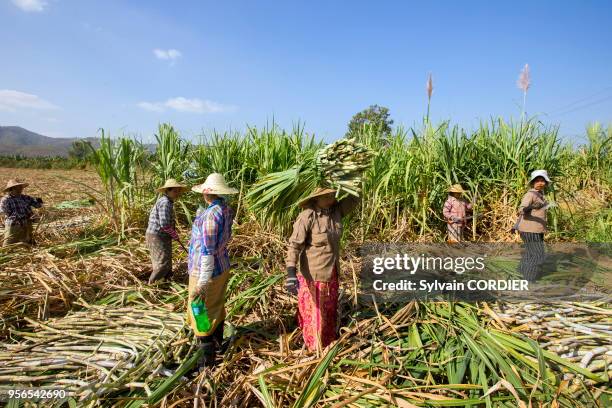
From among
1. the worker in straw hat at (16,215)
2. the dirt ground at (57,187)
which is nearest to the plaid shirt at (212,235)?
the dirt ground at (57,187)

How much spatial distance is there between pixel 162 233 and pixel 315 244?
71.9 inches

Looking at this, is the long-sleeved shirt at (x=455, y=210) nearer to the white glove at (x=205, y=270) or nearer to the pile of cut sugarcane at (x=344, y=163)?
the pile of cut sugarcane at (x=344, y=163)

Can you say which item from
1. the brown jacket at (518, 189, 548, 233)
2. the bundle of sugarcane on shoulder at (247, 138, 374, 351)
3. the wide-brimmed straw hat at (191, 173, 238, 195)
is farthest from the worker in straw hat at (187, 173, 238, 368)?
the brown jacket at (518, 189, 548, 233)

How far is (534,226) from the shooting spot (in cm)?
339

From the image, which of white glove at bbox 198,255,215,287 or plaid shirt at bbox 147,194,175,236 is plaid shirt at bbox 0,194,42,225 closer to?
plaid shirt at bbox 147,194,175,236

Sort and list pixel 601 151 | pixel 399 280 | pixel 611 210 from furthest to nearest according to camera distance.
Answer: pixel 601 151, pixel 611 210, pixel 399 280

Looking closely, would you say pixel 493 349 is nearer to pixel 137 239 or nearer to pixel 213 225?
pixel 213 225

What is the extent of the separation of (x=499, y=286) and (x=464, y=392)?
56.1 inches

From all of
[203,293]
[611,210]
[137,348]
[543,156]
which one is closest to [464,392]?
[203,293]

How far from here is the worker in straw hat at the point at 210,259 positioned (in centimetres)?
220

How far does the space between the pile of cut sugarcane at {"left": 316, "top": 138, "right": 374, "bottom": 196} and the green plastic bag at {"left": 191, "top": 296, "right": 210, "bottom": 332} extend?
117 cm

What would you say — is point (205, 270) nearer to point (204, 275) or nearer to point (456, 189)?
point (204, 275)

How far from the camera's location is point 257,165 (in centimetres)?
424

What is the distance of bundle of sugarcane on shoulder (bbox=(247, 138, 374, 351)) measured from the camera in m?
2.26
